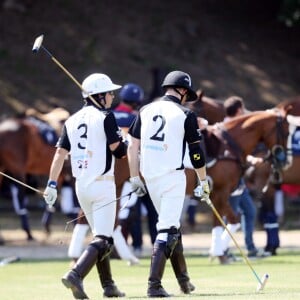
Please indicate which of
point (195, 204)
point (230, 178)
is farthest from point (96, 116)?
point (195, 204)

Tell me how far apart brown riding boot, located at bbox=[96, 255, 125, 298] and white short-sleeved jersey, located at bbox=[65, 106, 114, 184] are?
88 centimetres

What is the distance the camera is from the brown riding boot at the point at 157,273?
13234 mm

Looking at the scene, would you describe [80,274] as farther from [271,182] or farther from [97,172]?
[271,182]

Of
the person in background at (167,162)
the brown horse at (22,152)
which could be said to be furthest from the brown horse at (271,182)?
the person in background at (167,162)

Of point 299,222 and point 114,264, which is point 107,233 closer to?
point 114,264

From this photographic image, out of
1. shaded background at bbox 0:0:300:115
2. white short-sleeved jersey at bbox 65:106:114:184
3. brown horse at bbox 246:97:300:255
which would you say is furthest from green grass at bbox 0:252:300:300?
shaded background at bbox 0:0:300:115

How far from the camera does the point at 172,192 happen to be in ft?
44.2

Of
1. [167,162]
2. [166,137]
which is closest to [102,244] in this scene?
[167,162]

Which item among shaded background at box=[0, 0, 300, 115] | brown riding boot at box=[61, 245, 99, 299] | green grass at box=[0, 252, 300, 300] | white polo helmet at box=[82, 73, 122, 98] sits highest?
shaded background at box=[0, 0, 300, 115]

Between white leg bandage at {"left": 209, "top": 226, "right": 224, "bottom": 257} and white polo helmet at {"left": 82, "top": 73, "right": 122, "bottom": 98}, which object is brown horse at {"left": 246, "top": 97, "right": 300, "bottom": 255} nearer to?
white leg bandage at {"left": 209, "top": 226, "right": 224, "bottom": 257}

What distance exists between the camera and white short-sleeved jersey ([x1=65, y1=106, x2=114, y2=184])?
1373cm

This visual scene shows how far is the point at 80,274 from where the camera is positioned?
13.4m

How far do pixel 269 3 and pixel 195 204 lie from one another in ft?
33.5

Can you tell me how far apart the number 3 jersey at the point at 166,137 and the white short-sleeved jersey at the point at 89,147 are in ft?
1.46
